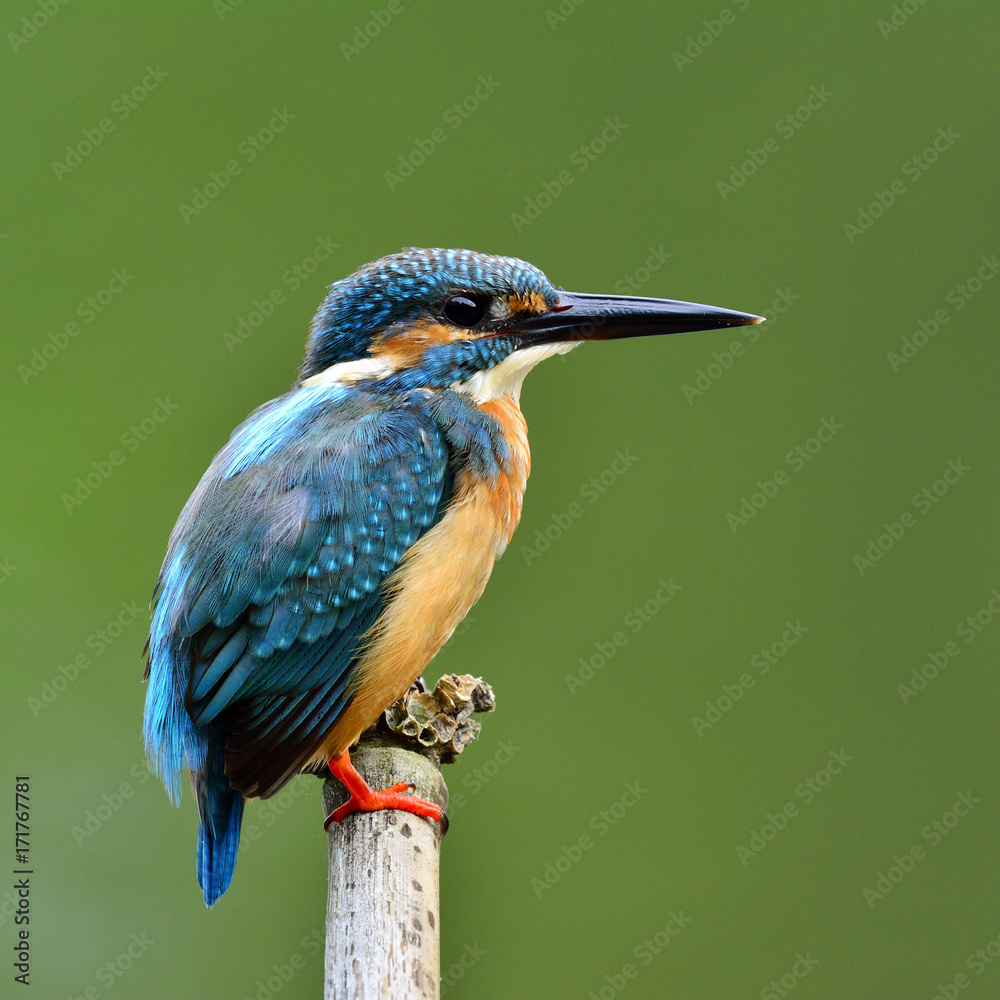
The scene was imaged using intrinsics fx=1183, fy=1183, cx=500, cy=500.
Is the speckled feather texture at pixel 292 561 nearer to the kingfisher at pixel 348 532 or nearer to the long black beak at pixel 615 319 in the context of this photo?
the kingfisher at pixel 348 532

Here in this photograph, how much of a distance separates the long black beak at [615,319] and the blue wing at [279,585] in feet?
1.26

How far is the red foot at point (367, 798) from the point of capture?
7.38 feet

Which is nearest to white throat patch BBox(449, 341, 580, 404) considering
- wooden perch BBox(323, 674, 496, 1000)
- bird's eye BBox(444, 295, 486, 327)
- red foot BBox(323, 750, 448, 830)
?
bird's eye BBox(444, 295, 486, 327)

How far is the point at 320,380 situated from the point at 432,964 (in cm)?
125

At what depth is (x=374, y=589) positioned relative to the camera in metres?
2.30

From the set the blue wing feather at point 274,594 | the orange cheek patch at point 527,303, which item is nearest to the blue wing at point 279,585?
the blue wing feather at point 274,594

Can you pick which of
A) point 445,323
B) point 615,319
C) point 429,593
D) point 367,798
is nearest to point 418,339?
point 445,323

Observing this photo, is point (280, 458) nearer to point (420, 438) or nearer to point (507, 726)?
point (420, 438)

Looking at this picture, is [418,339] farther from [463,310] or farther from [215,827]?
[215,827]

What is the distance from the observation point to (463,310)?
2.52 meters

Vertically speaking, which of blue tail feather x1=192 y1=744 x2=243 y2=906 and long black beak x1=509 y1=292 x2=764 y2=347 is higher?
long black beak x1=509 y1=292 x2=764 y2=347

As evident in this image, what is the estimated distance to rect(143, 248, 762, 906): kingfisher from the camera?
7.25ft

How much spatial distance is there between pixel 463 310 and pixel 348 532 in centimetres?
57

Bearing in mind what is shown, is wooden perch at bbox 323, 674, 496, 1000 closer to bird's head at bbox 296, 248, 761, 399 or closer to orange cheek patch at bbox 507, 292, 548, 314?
bird's head at bbox 296, 248, 761, 399
